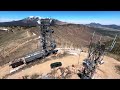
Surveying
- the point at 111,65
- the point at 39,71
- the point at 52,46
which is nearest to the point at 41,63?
the point at 39,71

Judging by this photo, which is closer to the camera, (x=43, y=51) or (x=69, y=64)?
(x=69, y=64)

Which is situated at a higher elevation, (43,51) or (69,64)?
(69,64)

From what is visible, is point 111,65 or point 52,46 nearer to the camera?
point 111,65

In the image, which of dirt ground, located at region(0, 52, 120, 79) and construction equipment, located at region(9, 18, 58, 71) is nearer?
dirt ground, located at region(0, 52, 120, 79)

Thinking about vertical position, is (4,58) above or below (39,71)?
below

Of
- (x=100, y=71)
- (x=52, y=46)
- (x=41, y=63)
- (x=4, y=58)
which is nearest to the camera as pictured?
(x=100, y=71)

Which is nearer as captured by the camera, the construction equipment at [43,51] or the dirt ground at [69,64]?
the dirt ground at [69,64]
